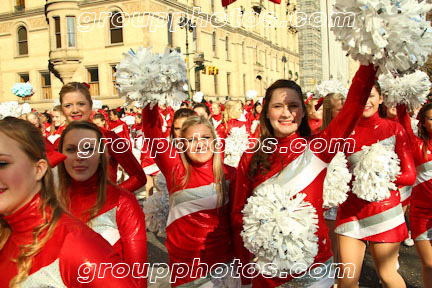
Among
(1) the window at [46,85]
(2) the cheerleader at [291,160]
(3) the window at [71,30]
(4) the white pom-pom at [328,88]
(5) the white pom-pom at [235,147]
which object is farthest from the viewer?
(1) the window at [46,85]

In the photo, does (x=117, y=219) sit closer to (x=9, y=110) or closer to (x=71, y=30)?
(x=9, y=110)

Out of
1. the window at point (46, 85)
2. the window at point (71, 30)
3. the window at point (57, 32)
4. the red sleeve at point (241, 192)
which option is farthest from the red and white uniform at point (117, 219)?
the window at point (46, 85)

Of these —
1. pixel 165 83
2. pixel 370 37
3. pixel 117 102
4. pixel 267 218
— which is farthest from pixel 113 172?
pixel 117 102

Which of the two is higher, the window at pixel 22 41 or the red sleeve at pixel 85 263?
the window at pixel 22 41

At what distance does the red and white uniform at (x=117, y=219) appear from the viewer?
237 centimetres

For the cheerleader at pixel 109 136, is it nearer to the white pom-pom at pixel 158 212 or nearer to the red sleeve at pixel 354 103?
the white pom-pom at pixel 158 212

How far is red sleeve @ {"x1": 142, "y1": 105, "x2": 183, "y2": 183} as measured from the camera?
282 cm

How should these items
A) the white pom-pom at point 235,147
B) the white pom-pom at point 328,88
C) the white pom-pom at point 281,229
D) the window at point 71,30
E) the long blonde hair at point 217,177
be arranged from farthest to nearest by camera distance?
the window at point 71,30, the white pom-pom at point 235,147, the white pom-pom at point 328,88, the long blonde hair at point 217,177, the white pom-pom at point 281,229

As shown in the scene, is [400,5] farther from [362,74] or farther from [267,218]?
[267,218]

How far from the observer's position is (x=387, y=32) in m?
1.73

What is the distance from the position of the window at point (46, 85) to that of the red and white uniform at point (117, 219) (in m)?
27.2

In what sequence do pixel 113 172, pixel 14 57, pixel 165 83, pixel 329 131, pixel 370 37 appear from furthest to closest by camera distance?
pixel 14 57
pixel 113 172
pixel 165 83
pixel 329 131
pixel 370 37

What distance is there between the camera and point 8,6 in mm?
28812

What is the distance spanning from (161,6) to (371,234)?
24956 mm
